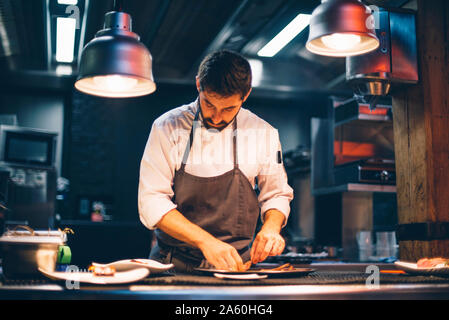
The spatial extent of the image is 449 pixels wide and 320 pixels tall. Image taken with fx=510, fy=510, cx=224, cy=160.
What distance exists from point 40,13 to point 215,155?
10.7ft

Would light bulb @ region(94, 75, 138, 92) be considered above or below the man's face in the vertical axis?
above

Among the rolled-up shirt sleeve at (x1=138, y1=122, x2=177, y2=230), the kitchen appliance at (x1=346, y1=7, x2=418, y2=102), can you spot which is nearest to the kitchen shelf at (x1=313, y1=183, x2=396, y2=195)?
the kitchen appliance at (x1=346, y1=7, x2=418, y2=102)

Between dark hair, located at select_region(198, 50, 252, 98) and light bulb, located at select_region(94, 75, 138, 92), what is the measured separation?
16.4 inches

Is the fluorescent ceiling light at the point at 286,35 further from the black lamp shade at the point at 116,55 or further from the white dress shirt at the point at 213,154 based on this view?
the black lamp shade at the point at 116,55

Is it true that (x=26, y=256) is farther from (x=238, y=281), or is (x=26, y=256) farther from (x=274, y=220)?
(x=274, y=220)

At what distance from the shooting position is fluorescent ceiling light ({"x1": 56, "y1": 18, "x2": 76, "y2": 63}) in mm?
4787

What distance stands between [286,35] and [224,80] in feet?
12.3

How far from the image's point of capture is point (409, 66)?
2680mm

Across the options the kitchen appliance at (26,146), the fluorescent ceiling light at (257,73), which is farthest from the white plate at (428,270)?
the fluorescent ceiling light at (257,73)

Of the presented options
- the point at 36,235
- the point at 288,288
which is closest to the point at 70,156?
the point at 36,235


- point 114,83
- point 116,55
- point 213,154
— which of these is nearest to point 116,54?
point 116,55

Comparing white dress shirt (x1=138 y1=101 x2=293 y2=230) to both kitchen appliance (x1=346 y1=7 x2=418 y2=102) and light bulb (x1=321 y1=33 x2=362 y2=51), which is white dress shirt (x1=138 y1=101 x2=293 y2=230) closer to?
light bulb (x1=321 y1=33 x2=362 y2=51)

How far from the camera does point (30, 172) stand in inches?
203

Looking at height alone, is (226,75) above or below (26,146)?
below
